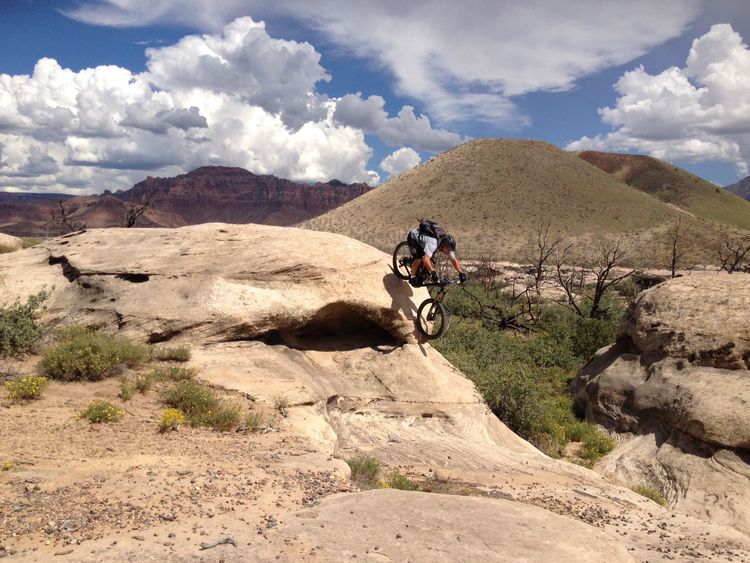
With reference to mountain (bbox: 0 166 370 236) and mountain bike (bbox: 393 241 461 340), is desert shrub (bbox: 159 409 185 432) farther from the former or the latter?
mountain (bbox: 0 166 370 236)

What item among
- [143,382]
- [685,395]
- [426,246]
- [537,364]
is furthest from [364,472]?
[537,364]

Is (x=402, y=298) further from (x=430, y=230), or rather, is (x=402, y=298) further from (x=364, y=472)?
(x=364, y=472)

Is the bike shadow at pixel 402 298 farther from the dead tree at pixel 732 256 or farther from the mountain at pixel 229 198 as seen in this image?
Answer: the mountain at pixel 229 198

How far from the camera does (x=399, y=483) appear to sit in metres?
Answer: 6.46

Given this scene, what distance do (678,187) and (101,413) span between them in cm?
12628

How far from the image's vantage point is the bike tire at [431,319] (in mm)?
9852

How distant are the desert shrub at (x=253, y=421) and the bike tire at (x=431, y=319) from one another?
153 inches

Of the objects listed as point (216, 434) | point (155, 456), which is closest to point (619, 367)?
point (216, 434)

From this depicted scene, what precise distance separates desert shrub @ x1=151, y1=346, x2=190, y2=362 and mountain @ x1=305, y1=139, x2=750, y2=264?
150 ft

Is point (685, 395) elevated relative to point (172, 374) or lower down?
lower down

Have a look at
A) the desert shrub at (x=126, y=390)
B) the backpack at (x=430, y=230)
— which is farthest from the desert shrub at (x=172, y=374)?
the backpack at (x=430, y=230)

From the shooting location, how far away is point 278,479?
5.43 metres

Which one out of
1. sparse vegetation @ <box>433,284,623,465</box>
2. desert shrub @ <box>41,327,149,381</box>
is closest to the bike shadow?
sparse vegetation @ <box>433,284,623,465</box>

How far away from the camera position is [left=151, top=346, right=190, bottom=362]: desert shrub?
8.26 meters
